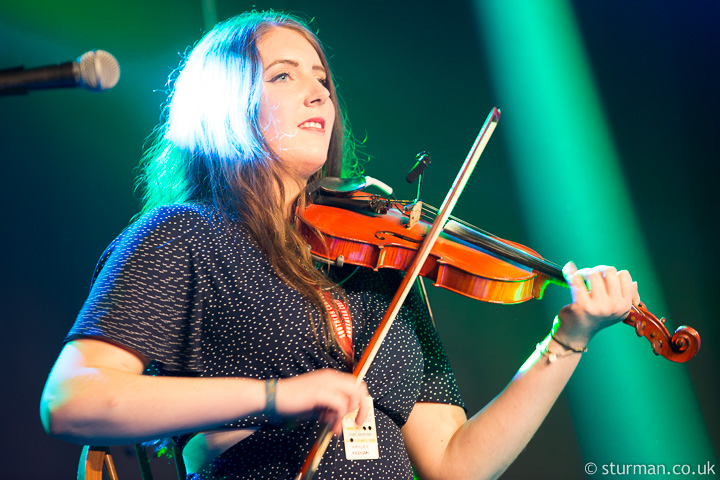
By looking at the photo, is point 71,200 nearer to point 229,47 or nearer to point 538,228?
point 229,47

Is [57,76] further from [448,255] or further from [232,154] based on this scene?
[448,255]

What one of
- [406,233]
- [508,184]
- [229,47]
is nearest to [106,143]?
[229,47]

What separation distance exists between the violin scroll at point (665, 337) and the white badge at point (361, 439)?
0.57 metres

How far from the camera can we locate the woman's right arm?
0.87m

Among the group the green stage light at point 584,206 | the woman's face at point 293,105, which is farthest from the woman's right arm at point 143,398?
the green stage light at point 584,206

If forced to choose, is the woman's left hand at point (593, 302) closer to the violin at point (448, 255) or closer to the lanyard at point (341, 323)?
the violin at point (448, 255)

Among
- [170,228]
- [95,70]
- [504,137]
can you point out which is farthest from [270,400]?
[504,137]

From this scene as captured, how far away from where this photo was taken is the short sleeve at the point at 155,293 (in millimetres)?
980

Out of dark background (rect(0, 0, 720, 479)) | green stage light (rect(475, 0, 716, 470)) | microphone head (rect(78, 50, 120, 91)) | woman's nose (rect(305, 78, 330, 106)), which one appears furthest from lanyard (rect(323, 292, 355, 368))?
green stage light (rect(475, 0, 716, 470))

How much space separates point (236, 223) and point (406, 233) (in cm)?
41

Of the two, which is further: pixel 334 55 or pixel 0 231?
pixel 334 55

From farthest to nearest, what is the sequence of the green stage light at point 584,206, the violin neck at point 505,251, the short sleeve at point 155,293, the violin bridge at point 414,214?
the green stage light at point 584,206 → the violin bridge at point 414,214 → the violin neck at point 505,251 → the short sleeve at point 155,293

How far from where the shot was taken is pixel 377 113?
2.81 meters

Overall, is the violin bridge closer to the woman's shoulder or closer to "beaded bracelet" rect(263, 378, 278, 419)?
the woman's shoulder
